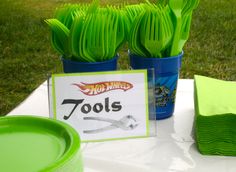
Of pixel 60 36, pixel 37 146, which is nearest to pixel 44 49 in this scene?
pixel 60 36

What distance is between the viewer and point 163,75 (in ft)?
2.66

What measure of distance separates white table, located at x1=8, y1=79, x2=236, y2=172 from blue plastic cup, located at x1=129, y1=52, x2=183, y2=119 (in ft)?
0.11

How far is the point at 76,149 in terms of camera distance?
530 mm

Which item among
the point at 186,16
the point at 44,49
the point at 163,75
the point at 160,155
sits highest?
the point at 186,16

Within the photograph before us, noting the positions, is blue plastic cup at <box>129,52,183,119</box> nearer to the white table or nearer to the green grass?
the white table

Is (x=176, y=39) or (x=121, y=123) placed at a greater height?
(x=176, y=39)

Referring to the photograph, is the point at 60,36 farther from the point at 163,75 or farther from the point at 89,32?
the point at 163,75

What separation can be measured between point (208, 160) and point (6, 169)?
34 cm

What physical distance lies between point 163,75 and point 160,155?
15 centimetres

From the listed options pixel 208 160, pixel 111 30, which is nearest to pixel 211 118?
pixel 208 160

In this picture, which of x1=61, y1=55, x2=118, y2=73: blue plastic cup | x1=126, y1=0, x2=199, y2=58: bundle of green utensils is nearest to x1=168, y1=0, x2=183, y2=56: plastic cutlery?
x1=126, y1=0, x2=199, y2=58: bundle of green utensils

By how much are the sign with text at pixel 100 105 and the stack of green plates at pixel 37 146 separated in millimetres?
173

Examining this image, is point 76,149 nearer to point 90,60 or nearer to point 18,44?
point 90,60

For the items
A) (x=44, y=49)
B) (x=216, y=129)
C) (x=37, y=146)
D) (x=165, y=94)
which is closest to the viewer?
(x=37, y=146)
